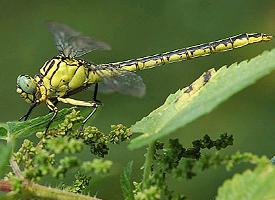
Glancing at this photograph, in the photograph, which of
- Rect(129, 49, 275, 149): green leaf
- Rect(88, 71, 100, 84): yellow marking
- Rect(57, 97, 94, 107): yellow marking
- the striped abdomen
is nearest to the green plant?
Rect(129, 49, 275, 149): green leaf

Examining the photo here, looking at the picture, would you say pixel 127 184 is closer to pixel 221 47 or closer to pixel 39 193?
pixel 39 193

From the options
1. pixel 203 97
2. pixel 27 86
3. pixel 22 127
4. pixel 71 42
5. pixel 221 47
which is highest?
pixel 221 47

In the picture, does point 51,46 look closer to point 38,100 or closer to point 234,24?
point 234,24

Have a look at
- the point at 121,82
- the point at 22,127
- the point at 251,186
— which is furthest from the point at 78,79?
the point at 251,186

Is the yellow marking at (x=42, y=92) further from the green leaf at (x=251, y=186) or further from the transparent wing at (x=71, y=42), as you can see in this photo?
the green leaf at (x=251, y=186)

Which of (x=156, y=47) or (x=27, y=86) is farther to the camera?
(x=156, y=47)

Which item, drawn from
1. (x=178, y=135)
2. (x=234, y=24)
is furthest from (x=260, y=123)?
(x=234, y=24)
